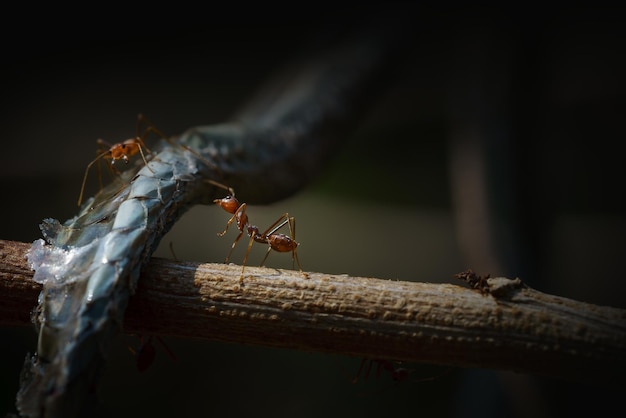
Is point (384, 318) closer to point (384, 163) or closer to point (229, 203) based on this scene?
point (229, 203)

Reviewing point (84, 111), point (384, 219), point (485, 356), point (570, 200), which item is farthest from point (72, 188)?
point (485, 356)

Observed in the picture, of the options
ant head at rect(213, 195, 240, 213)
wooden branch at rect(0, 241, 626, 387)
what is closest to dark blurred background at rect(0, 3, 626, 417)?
ant head at rect(213, 195, 240, 213)

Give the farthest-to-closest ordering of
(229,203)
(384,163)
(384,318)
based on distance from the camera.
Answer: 1. (384,163)
2. (229,203)
3. (384,318)

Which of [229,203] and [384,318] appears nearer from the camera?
[384,318]

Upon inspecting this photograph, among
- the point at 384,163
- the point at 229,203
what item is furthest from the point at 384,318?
the point at 384,163

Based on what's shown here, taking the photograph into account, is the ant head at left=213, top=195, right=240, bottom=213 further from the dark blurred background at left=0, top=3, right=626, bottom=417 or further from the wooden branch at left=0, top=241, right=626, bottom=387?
the dark blurred background at left=0, top=3, right=626, bottom=417
